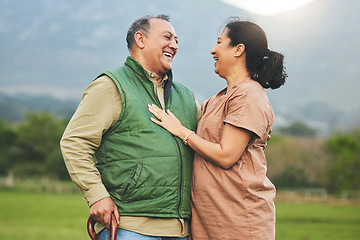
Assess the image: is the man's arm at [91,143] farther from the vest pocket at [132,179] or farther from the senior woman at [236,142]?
the senior woman at [236,142]

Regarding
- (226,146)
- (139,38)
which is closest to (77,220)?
(139,38)

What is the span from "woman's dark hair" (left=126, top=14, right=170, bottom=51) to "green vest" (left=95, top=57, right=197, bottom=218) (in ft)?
1.58

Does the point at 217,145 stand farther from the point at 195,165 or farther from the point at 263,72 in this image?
the point at 263,72

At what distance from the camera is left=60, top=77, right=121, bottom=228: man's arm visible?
3055mm

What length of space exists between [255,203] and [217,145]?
1.63 ft

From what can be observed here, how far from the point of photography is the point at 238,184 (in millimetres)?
3129

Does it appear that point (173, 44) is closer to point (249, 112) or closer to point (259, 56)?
point (259, 56)

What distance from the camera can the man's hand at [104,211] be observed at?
3041 millimetres

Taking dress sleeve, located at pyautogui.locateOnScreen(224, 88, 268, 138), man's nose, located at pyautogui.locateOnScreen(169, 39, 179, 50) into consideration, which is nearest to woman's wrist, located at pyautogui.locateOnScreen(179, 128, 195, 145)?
dress sleeve, located at pyautogui.locateOnScreen(224, 88, 268, 138)

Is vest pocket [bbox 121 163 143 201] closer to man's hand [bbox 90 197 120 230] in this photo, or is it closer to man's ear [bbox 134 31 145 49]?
man's hand [bbox 90 197 120 230]

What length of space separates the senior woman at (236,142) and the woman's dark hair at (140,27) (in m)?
0.64

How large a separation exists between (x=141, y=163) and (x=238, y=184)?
0.71m

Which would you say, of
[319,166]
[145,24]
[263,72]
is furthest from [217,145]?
[319,166]

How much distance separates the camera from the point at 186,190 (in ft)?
10.9
